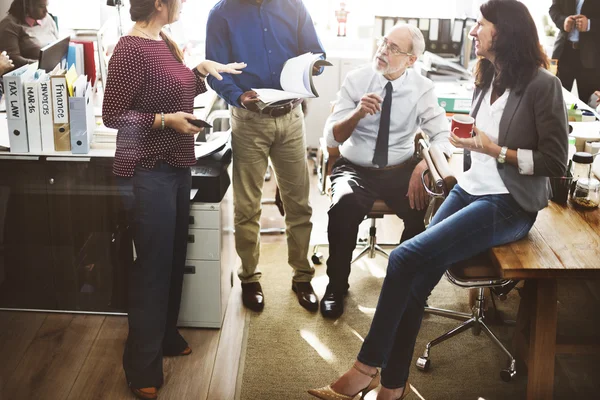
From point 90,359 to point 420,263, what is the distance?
129cm

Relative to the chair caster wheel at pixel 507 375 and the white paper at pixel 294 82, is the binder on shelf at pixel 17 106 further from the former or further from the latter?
the chair caster wheel at pixel 507 375

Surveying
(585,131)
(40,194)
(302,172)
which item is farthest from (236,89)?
(585,131)

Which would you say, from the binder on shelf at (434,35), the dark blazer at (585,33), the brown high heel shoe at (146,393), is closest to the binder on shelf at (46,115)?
the brown high heel shoe at (146,393)

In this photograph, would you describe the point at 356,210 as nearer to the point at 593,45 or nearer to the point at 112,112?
the point at 112,112

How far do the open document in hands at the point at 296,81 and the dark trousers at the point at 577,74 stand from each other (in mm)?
1699

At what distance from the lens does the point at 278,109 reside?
9.41 feet

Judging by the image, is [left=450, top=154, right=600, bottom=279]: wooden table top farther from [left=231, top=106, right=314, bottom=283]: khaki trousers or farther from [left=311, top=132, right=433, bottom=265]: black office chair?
[left=231, top=106, right=314, bottom=283]: khaki trousers

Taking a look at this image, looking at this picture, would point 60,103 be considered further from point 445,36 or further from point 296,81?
point 445,36

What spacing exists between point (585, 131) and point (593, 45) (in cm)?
114

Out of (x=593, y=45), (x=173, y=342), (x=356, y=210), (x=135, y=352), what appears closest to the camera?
(x=135, y=352)

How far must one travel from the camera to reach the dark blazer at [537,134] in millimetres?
2211

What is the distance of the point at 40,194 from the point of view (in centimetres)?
286

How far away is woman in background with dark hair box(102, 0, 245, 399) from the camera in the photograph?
2.23 meters

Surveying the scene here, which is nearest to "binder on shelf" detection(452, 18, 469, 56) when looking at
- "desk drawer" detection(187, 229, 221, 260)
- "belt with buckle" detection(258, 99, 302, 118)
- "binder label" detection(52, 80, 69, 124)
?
"belt with buckle" detection(258, 99, 302, 118)
